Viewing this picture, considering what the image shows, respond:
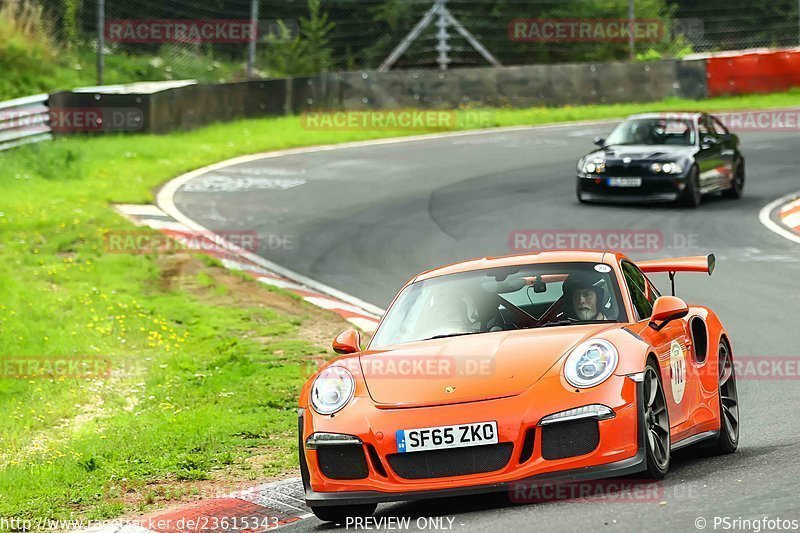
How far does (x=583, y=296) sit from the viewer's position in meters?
7.66

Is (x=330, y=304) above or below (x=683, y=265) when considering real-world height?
below

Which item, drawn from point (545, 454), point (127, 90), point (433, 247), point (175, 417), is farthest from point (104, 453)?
point (127, 90)

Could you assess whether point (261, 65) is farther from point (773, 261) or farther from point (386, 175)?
point (773, 261)

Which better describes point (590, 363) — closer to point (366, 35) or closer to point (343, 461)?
point (343, 461)

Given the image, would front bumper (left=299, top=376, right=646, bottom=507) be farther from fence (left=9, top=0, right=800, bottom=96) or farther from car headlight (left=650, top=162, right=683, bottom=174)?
fence (left=9, top=0, right=800, bottom=96)

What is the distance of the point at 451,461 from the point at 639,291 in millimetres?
2041

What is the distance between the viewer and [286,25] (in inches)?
1299

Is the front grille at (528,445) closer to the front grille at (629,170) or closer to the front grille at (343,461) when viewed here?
the front grille at (343,461)

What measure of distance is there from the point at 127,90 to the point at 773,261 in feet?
44.3
